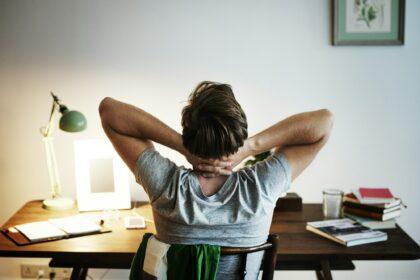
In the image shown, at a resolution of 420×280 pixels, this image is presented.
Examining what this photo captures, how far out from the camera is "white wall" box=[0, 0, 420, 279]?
8.07 feet

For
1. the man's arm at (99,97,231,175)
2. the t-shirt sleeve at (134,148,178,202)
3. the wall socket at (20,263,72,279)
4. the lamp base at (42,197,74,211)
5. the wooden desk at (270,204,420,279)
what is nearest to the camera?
the t-shirt sleeve at (134,148,178,202)

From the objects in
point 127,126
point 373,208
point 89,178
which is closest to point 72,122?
point 89,178

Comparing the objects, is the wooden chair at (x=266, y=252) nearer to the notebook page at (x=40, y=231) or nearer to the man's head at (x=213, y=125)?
the man's head at (x=213, y=125)

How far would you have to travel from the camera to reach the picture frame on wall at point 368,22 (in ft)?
7.97

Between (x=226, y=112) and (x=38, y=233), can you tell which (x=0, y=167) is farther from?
(x=226, y=112)

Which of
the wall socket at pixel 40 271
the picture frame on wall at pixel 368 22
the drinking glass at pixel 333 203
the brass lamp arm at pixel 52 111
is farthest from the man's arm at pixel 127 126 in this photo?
the wall socket at pixel 40 271

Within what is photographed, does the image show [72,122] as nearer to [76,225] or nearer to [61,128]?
[61,128]

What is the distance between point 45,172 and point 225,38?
4.19 feet

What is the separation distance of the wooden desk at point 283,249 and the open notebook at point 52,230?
0.03 m

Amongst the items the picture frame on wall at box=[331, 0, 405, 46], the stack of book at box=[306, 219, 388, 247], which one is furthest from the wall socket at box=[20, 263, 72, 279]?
the picture frame on wall at box=[331, 0, 405, 46]

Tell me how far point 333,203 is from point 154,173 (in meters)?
1.15

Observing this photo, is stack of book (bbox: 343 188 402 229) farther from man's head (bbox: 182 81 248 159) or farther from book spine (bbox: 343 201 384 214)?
man's head (bbox: 182 81 248 159)

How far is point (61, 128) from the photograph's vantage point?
212cm

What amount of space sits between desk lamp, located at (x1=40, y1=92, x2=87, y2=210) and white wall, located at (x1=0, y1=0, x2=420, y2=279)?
0.22 m
